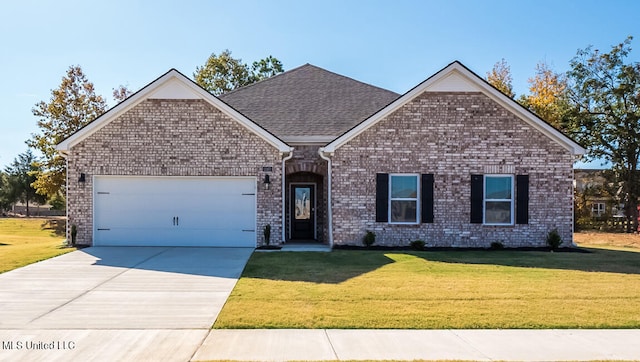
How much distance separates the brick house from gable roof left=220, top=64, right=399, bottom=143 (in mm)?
1632

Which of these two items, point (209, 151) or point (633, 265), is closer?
point (633, 265)

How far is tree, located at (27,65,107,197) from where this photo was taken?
31.6 metres

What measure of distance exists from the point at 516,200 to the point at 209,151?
951cm

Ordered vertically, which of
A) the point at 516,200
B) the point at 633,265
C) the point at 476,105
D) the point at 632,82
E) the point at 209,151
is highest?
the point at 632,82

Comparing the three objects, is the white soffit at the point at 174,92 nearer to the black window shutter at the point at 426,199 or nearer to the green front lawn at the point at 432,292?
the green front lawn at the point at 432,292

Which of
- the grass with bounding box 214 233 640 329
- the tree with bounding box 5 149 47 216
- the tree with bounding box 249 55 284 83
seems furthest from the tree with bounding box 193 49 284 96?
the grass with bounding box 214 233 640 329

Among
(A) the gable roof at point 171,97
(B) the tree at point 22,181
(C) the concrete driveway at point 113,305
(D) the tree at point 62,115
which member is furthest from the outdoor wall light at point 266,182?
(B) the tree at point 22,181

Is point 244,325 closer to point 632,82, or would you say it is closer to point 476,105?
point 476,105

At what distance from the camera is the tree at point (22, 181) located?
45.9 meters

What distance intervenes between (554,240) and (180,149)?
1168cm

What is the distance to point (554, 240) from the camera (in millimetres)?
14797

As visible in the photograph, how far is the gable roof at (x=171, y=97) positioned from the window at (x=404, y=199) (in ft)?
11.4

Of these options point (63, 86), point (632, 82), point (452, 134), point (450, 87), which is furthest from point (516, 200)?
point (63, 86)

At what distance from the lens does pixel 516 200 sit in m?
15.0
